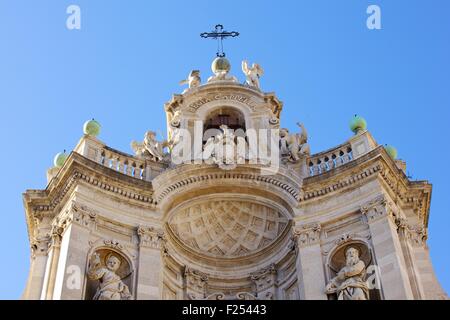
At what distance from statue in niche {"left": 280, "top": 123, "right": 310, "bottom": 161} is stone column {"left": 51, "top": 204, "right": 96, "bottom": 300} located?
16.5 feet

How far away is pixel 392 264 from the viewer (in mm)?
18750

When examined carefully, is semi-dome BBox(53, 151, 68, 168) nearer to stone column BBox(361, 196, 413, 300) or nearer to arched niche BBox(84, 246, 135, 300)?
arched niche BBox(84, 246, 135, 300)

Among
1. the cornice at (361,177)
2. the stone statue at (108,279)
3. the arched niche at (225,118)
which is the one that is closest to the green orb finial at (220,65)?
the arched niche at (225,118)

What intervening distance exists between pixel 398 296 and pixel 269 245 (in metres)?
4.17

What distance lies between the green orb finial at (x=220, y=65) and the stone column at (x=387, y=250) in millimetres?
7294

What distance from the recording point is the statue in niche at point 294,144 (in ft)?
72.9

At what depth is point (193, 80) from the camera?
24875 mm

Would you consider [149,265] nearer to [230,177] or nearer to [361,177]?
[230,177]

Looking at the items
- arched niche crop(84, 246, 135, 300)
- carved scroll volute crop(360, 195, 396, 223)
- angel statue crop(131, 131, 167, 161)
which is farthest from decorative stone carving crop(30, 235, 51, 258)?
carved scroll volute crop(360, 195, 396, 223)

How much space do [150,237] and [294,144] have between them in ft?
14.8

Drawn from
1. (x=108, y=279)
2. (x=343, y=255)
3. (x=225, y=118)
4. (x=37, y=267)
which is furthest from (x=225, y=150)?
(x=37, y=267)

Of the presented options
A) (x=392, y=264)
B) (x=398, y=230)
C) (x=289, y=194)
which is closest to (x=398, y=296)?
(x=392, y=264)

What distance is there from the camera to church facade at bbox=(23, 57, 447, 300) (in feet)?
62.6

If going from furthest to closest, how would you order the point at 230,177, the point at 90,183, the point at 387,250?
1. the point at 230,177
2. the point at 90,183
3. the point at 387,250
